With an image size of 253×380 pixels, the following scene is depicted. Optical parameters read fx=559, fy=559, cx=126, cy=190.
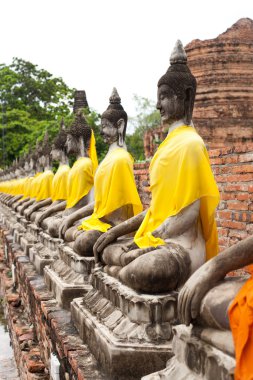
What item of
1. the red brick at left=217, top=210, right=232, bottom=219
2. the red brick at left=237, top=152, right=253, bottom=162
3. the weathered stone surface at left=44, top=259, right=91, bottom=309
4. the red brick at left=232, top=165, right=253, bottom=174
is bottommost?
the weathered stone surface at left=44, top=259, right=91, bottom=309

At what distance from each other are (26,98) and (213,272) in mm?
32408

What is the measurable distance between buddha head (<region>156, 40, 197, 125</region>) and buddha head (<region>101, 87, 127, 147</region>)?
1.26 metres

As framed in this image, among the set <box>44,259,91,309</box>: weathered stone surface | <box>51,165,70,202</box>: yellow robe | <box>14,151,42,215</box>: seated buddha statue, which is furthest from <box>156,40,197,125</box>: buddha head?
<box>14,151,42,215</box>: seated buddha statue

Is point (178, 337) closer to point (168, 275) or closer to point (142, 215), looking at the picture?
point (168, 275)

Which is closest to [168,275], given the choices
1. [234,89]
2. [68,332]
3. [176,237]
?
[176,237]

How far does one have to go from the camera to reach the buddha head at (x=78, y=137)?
21.0 ft

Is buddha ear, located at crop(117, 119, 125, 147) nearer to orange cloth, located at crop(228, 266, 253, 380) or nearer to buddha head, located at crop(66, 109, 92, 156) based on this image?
buddha head, located at crop(66, 109, 92, 156)

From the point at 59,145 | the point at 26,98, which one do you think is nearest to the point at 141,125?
the point at 26,98

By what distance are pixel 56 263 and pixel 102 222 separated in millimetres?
976

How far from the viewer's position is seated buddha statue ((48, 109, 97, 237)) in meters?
6.24

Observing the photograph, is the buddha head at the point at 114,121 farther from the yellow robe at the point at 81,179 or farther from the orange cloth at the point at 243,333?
the orange cloth at the point at 243,333

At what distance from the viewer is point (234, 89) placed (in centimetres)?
1491

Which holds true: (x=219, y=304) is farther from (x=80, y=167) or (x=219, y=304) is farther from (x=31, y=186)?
(x=31, y=186)

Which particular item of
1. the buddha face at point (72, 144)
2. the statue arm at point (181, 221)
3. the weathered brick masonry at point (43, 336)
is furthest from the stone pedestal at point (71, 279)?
the buddha face at point (72, 144)
